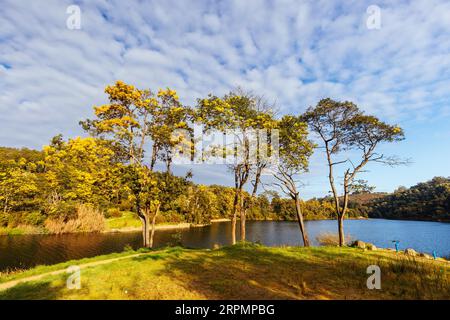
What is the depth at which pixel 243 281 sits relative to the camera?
852 cm

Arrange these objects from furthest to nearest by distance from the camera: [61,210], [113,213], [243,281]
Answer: [113,213], [61,210], [243,281]

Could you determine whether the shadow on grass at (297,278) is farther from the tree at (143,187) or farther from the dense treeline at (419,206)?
the dense treeline at (419,206)

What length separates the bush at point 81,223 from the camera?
160 feet

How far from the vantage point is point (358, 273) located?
9.25m

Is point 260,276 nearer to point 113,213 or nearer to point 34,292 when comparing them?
point 34,292

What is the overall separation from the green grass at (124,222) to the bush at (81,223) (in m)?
4.39

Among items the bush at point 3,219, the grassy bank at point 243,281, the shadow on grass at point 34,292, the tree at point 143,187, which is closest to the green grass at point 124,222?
the bush at point 3,219

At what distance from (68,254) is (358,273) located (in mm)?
35848

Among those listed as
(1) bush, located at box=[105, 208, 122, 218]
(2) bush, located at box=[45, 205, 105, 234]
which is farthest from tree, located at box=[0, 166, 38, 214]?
(1) bush, located at box=[105, 208, 122, 218]

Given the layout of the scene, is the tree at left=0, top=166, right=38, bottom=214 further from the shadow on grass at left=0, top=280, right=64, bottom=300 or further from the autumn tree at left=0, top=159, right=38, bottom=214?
the shadow on grass at left=0, top=280, right=64, bottom=300

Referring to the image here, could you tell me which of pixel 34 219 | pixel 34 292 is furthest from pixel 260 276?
pixel 34 219

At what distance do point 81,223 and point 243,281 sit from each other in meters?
54.0
